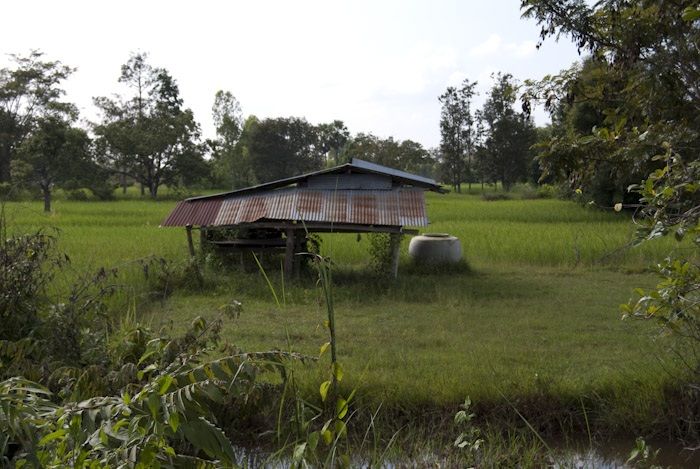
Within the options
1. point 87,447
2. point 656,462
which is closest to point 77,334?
point 87,447

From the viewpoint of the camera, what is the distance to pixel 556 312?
8.65m

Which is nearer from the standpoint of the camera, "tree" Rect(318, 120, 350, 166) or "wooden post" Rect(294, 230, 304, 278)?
"wooden post" Rect(294, 230, 304, 278)

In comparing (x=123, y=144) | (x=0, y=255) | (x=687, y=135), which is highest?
(x=123, y=144)

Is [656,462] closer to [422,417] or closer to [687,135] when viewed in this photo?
[422,417]

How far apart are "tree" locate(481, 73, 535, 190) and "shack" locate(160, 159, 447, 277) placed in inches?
1444

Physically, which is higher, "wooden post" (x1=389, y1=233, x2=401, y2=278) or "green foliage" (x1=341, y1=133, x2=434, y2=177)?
"green foliage" (x1=341, y1=133, x2=434, y2=177)

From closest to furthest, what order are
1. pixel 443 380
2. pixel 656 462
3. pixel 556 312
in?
1. pixel 656 462
2. pixel 443 380
3. pixel 556 312

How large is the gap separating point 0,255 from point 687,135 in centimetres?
639

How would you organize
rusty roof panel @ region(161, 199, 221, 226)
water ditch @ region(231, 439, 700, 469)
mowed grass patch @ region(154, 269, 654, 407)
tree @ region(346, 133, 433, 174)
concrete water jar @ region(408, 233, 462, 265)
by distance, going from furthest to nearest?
1. tree @ region(346, 133, 433, 174)
2. concrete water jar @ region(408, 233, 462, 265)
3. rusty roof panel @ region(161, 199, 221, 226)
4. mowed grass patch @ region(154, 269, 654, 407)
5. water ditch @ region(231, 439, 700, 469)

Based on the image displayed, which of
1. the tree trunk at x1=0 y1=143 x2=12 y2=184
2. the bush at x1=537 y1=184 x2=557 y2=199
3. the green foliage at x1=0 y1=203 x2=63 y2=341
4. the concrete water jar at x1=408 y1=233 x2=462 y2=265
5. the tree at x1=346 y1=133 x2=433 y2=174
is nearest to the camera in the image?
the green foliage at x1=0 y1=203 x2=63 y2=341

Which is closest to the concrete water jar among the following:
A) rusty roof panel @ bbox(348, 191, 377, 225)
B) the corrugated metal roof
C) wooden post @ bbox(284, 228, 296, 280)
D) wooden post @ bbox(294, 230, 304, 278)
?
the corrugated metal roof

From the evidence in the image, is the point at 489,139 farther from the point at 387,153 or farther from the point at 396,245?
the point at 396,245

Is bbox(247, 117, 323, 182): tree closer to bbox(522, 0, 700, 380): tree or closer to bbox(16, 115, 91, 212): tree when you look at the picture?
bbox(16, 115, 91, 212): tree

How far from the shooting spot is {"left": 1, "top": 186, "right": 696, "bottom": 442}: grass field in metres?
5.17
